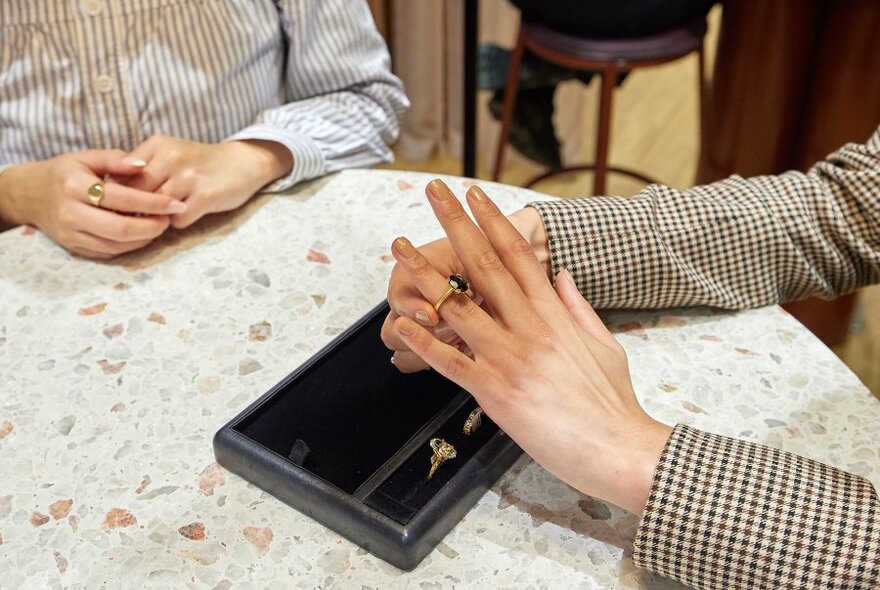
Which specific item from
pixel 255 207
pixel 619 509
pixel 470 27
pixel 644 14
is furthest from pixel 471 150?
pixel 619 509

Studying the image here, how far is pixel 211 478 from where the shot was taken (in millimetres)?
796

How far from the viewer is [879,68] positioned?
1.74 meters

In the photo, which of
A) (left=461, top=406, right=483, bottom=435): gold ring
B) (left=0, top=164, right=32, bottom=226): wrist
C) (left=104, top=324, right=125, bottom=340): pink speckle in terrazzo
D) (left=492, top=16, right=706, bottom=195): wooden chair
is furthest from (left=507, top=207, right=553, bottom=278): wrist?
(left=492, top=16, right=706, bottom=195): wooden chair

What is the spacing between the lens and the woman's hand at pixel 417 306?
825 millimetres

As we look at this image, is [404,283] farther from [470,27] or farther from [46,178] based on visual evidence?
[470,27]

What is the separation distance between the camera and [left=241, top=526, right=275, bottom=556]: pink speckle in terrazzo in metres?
0.74

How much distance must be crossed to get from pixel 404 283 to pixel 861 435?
1.45 feet

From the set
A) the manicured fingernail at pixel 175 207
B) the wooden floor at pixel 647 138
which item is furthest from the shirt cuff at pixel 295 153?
the wooden floor at pixel 647 138

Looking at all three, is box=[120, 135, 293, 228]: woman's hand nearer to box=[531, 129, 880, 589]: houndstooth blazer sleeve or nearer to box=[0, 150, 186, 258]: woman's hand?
box=[0, 150, 186, 258]: woman's hand

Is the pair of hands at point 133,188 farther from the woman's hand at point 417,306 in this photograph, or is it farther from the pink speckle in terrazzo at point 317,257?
the woman's hand at point 417,306

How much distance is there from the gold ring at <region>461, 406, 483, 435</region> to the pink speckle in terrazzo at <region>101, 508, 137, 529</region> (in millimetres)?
290

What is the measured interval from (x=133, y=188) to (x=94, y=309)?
0.57ft

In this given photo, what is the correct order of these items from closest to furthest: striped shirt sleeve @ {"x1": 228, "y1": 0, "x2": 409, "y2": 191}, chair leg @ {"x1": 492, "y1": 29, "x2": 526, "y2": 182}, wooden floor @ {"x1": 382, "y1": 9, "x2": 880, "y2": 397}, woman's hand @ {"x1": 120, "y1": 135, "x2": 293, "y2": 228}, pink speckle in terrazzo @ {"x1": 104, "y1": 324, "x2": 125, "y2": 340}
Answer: pink speckle in terrazzo @ {"x1": 104, "y1": 324, "x2": 125, "y2": 340}
woman's hand @ {"x1": 120, "y1": 135, "x2": 293, "y2": 228}
striped shirt sleeve @ {"x1": 228, "y1": 0, "x2": 409, "y2": 191}
chair leg @ {"x1": 492, "y1": 29, "x2": 526, "y2": 182}
wooden floor @ {"x1": 382, "y1": 9, "x2": 880, "y2": 397}

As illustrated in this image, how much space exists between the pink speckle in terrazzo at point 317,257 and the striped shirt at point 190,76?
0.15 meters
